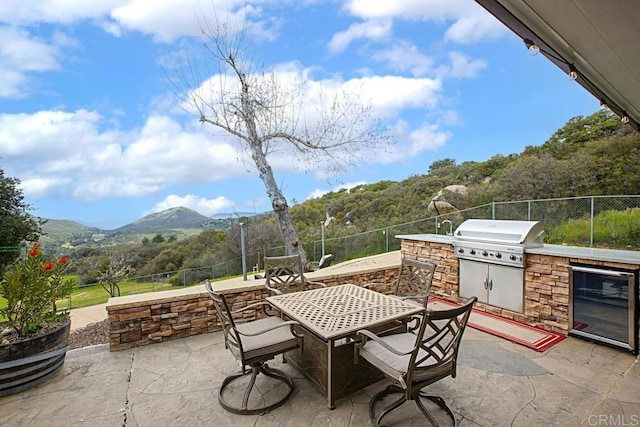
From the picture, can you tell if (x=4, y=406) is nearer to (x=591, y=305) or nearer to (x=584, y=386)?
(x=584, y=386)

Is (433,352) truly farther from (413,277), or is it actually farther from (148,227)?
(148,227)

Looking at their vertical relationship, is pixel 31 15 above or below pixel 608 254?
above

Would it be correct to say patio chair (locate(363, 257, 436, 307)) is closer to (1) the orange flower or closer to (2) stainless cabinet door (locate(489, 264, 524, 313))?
(2) stainless cabinet door (locate(489, 264, 524, 313))

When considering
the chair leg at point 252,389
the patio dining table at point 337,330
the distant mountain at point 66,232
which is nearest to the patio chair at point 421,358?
the patio dining table at point 337,330

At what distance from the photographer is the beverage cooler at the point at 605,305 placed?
117 inches

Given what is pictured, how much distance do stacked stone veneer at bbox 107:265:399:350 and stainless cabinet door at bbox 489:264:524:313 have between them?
296 cm

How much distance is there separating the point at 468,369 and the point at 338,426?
4.62ft

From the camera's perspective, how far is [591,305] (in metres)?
3.25

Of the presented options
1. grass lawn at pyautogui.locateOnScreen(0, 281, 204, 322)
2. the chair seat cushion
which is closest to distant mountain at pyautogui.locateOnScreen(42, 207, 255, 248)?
grass lawn at pyautogui.locateOnScreen(0, 281, 204, 322)

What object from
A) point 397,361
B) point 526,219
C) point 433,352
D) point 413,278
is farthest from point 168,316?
point 526,219

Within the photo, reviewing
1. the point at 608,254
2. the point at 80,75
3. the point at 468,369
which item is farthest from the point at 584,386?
the point at 80,75

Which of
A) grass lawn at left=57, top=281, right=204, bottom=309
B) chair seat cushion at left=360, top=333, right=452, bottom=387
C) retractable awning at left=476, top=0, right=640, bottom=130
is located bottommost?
grass lawn at left=57, top=281, right=204, bottom=309

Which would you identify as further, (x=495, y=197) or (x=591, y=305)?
(x=495, y=197)

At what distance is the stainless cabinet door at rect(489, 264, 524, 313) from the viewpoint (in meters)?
3.82
